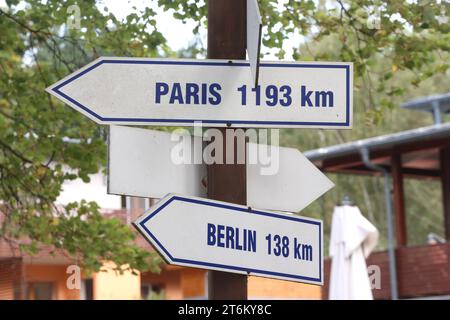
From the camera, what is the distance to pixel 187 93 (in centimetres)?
477

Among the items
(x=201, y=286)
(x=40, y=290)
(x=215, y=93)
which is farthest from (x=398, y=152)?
(x=215, y=93)

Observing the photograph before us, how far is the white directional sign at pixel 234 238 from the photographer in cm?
451

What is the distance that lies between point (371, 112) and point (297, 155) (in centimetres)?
582

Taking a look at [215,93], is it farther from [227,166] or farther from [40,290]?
[40,290]

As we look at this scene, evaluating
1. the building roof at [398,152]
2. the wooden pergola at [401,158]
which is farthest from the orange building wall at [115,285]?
the wooden pergola at [401,158]

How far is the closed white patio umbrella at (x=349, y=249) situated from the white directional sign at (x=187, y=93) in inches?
505

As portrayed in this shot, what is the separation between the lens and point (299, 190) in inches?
196

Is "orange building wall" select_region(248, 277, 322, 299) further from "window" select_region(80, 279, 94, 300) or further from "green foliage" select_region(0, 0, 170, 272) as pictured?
"green foliage" select_region(0, 0, 170, 272)

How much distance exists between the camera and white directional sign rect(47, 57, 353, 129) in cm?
473

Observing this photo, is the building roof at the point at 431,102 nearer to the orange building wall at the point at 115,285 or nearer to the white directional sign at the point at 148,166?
the orange building wall at the point at 115,285

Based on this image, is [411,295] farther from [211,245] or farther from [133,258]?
[211,245]
